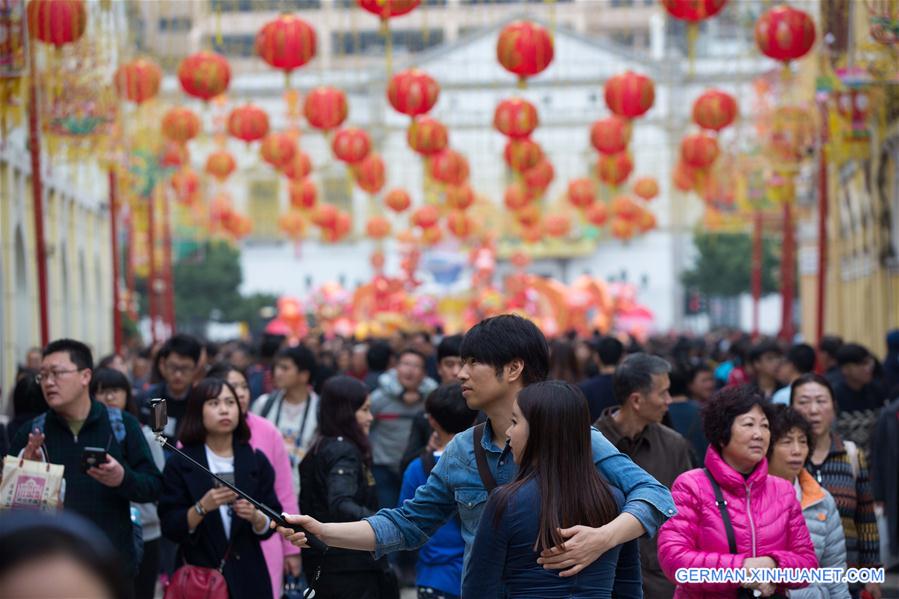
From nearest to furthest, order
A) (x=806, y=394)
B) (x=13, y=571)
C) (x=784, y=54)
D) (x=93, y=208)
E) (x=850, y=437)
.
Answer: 1. (x=13, y=571)
2. (x=806, y=394)
3. (x=850, y=437)
4. (x=784, y=54)
5. (x=93, y=208)

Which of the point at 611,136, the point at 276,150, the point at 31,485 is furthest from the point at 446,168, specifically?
the point at 31,485

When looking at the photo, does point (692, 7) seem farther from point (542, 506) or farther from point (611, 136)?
point (542, 506)

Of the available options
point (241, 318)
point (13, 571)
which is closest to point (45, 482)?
point (13, 571)

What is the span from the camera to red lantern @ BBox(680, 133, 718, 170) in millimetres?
22922

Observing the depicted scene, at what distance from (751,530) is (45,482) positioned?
105 inches

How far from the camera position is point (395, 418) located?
9.81 m

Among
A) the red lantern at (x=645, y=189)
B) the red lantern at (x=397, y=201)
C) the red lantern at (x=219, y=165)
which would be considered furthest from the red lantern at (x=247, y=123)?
the red lantern at (x=645, y=189)

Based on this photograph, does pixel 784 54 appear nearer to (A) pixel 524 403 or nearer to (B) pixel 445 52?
(A) pixel 524 403

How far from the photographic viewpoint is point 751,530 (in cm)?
481

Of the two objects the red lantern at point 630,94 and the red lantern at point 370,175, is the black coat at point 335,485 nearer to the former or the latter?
the red lantern at point 630,94

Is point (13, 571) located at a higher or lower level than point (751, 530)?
higher

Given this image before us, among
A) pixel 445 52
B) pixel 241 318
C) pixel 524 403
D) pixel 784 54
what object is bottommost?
pixel 241 318

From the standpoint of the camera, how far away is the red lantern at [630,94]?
18000mm

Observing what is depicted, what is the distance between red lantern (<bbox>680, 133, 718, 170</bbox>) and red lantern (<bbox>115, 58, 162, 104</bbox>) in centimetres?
859
